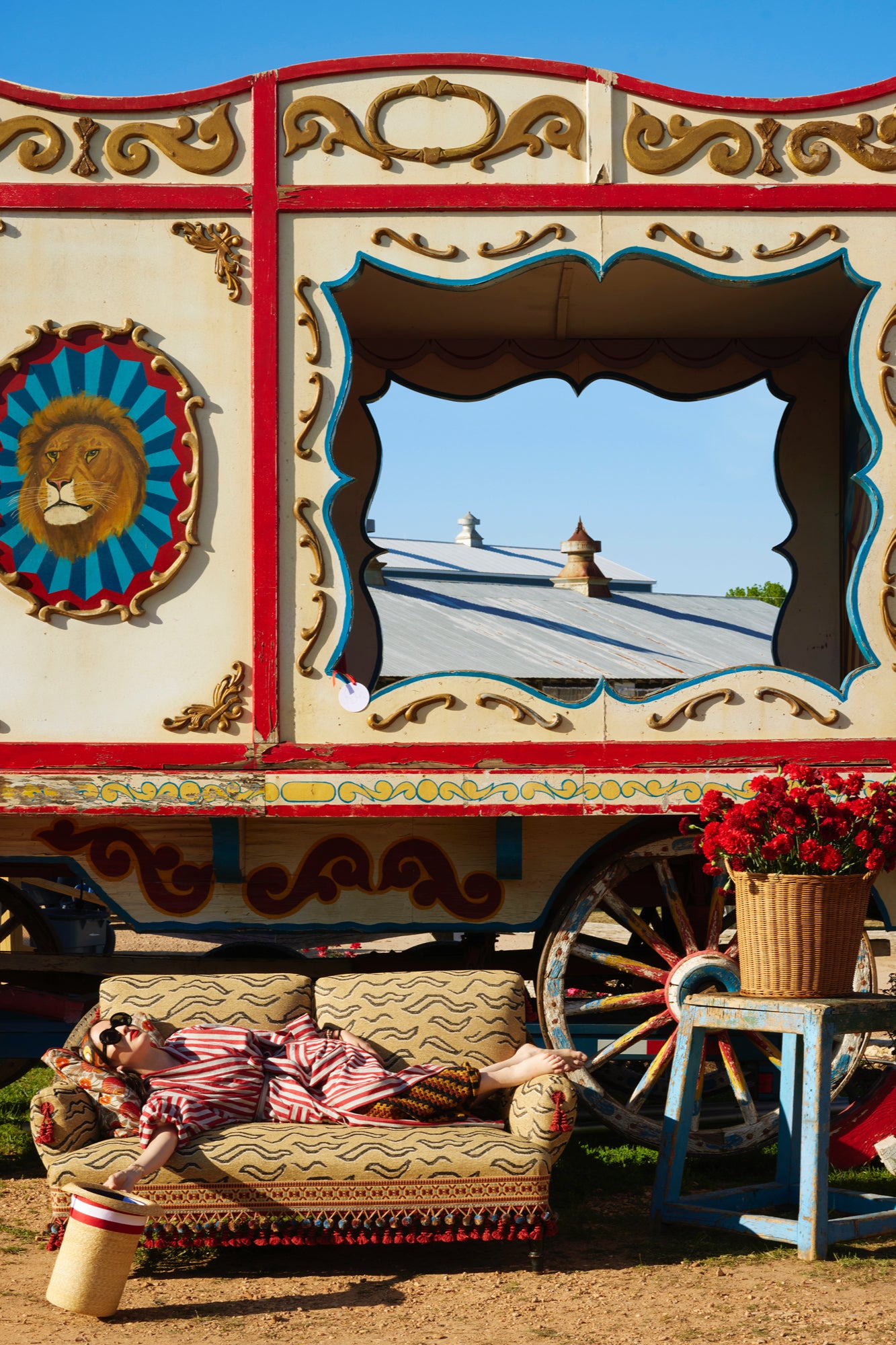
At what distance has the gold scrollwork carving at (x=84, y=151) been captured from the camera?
212 inches

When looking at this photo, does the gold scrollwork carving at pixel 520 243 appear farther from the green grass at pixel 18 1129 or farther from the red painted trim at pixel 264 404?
the green grass at pixel 18 1129

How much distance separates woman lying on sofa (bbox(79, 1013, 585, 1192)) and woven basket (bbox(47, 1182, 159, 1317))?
481 mm

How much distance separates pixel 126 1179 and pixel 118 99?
391 centimetres

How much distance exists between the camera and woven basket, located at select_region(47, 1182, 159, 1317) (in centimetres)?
392

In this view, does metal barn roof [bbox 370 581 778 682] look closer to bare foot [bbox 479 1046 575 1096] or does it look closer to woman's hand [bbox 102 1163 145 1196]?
bare foot [bbox 479 1046 575 1096]

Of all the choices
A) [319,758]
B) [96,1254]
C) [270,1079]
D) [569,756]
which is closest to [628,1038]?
[569,756]

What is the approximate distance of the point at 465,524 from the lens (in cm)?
2191

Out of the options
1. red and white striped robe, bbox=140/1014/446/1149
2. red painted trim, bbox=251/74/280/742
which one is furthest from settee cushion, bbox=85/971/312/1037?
red painted trim, bbox=251/74/280/742

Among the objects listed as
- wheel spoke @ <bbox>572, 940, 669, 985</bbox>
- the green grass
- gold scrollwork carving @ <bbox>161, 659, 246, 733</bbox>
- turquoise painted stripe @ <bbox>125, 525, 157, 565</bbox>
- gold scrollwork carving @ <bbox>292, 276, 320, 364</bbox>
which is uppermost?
gold scrollwork carving @ <bbox>292, 276, 320, 364</bbox>

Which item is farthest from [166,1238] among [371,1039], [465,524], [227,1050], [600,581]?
[465,524]

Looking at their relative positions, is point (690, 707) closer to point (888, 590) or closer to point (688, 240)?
point (888, 590)

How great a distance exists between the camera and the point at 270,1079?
4.77m

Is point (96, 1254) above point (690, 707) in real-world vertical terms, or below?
below

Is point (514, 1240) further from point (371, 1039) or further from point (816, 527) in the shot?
point (816, 527)
